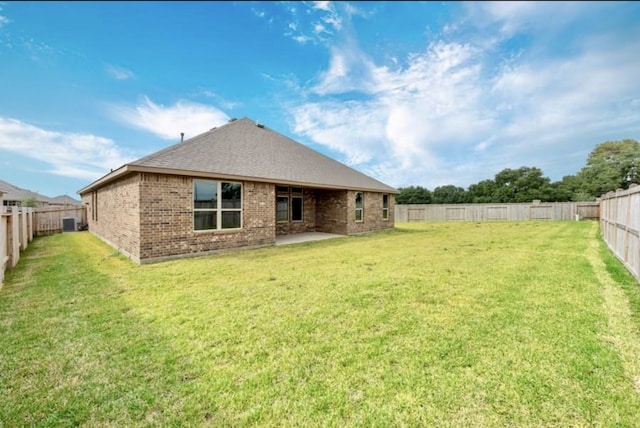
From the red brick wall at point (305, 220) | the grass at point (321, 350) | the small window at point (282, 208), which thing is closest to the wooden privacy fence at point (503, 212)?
the red brick wall at point (305, 220)

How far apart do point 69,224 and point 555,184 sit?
5959 centimetres

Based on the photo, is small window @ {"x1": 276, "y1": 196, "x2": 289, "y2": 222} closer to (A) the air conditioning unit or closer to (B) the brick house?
(B) the brick house

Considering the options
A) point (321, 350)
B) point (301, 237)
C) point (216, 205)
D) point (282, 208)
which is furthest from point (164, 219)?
point (321, 350)

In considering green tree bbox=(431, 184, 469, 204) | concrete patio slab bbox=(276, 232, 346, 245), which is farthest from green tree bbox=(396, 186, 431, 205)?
concrete patio slab bbox=(276, 232, 346, 245)

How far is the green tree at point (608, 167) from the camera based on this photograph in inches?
922

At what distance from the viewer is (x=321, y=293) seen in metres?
4.85

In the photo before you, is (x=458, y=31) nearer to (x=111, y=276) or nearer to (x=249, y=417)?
(x=249, y=417)

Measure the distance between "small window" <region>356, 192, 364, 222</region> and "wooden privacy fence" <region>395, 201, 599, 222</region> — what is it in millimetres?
13862

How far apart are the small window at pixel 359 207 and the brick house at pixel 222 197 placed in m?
0.05

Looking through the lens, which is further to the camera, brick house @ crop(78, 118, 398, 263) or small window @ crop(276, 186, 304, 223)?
small window @ crop(276, 186, 304, 223)

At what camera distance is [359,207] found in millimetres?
14844

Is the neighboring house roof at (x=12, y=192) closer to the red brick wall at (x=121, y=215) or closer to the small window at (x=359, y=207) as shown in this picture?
the red brick wall at (x=121, y=215)

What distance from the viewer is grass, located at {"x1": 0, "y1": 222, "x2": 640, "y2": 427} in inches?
82.5

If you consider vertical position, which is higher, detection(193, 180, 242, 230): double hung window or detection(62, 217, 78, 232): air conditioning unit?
detection(193, 180, 242, 230): double hung window
